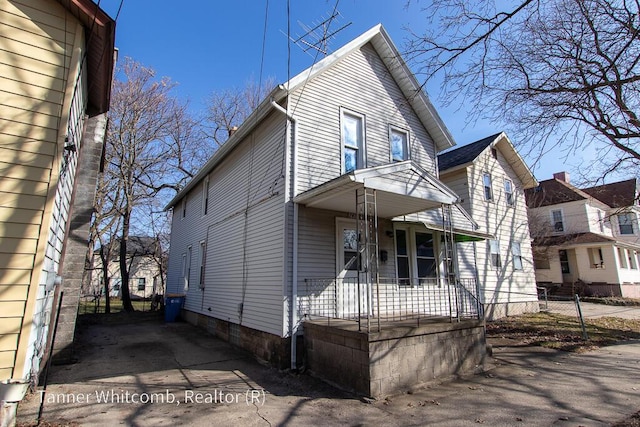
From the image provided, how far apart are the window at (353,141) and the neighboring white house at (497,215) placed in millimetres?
5377

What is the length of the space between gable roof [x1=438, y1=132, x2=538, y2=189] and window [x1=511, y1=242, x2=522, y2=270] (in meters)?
2.76

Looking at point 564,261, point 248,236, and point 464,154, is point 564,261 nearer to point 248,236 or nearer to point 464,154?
point 464,154

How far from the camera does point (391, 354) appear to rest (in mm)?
5504

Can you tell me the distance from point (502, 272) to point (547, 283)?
40.9 ft

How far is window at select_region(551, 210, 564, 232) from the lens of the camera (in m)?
24.0

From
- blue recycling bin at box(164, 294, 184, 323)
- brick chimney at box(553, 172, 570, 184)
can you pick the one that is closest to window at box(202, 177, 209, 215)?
blue recycling bin at box(164, 294, 184, 323)

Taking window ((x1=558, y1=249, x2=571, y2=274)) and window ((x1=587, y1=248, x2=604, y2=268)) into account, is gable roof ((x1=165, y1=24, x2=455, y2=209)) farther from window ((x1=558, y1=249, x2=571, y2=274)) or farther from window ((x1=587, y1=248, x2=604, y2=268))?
window ((x1=558, y1=249, x2=571, y2=274))

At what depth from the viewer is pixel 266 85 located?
23.8m

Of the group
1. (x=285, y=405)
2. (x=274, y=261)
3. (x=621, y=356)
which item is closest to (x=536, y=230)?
(x=621, y=356)

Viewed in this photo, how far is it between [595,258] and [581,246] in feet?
3.79

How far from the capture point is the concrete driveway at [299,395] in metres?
4.55

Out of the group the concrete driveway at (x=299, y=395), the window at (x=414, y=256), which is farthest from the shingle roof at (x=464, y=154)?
the concrete driveway at (x=299, y=395)

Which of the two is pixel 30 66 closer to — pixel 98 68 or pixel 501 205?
pixel 98 68

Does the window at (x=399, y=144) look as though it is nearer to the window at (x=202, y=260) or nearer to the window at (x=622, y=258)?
the window at (x=202, y=260)
